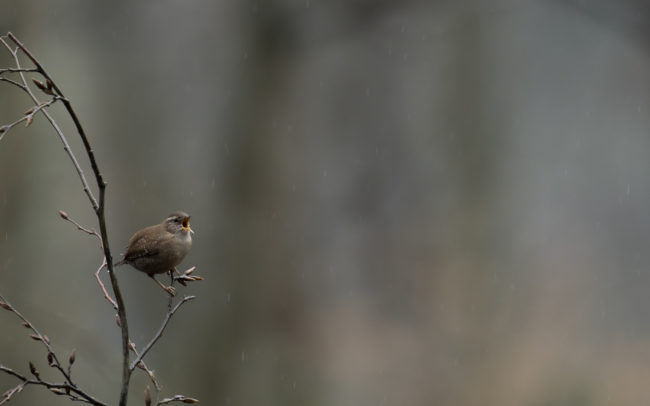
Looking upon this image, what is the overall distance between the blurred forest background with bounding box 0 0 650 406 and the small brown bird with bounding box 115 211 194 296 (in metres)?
3.16

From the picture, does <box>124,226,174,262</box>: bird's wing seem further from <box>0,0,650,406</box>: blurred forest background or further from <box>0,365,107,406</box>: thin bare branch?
<box>0,0,650,406</box>: blurred forest background

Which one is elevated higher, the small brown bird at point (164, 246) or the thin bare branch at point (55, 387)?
the small brown bird at point (164, 246)

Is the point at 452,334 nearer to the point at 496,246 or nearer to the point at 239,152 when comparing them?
the point at 496,246

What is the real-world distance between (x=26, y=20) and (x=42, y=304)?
5.68ft

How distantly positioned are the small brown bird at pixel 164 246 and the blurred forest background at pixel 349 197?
3.16 metres

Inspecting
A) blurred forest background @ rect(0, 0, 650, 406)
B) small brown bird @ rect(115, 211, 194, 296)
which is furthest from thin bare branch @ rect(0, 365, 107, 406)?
blurred forest background @ rect(0, 0, 650, 406)

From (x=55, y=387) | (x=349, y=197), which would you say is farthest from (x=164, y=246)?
(x=349, y=197)

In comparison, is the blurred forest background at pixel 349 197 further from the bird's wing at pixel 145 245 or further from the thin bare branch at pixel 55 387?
the thin bare branch at pixel 55 387

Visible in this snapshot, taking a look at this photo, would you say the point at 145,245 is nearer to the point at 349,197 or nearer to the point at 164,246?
the point at 164,246

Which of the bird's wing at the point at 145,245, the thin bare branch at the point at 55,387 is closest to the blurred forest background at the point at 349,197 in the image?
the bird's wing at the point at 145,245

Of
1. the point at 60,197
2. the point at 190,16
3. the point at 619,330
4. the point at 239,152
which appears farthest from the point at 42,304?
the point at 619,330

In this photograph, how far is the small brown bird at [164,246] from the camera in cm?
169

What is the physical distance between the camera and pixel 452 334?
18.1 ft

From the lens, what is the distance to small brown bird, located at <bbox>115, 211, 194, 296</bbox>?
5.54 ft
